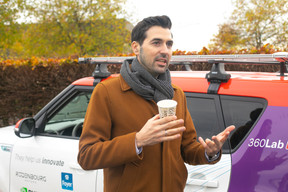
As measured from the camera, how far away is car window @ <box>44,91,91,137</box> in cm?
321

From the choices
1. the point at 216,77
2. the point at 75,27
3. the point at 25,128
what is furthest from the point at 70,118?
the point at 75,27

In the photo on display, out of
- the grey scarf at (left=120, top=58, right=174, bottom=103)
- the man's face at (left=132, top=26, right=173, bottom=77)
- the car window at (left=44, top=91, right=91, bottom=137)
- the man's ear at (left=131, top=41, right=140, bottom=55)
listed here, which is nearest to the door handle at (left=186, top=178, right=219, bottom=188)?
the grey scarf at (left=120, top=58, right=174, bottom=103)

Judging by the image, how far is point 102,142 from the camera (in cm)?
163

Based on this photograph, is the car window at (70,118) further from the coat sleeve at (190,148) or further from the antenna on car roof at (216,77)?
the coat sleeve at (190,148)

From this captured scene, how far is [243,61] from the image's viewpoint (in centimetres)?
254

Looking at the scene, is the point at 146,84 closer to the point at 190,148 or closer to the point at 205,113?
the point at 190,148

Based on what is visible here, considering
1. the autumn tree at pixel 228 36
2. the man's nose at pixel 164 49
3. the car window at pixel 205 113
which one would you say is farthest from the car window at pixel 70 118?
the autumn tree at pixel 228 36

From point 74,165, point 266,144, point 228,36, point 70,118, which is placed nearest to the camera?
point 266,144

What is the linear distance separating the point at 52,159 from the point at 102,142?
149 cm

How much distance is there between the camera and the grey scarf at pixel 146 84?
1.74 metres

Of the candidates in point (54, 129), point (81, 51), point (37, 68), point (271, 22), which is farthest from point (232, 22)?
point (54, 129)

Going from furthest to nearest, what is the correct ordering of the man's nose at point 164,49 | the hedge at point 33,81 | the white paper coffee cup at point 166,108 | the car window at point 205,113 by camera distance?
the hedge at point 33,81, the car window at point 205,113, the man's nose at point 164,49, the white paper coffee cup at point 166,108

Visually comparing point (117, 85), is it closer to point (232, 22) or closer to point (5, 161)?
point (5, 161)

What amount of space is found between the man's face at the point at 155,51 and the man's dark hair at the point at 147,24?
0.9 inches
